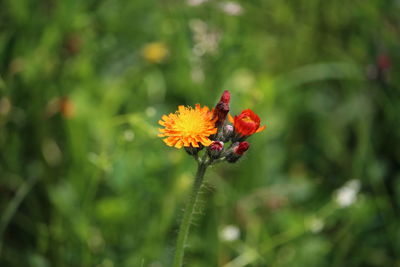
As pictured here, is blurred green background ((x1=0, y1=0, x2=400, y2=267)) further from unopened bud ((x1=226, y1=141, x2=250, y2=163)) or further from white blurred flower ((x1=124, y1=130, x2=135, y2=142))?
unopened bud ((x1=226, y1=141, x2=250, y2=163))

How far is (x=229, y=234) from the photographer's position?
95.8 inches

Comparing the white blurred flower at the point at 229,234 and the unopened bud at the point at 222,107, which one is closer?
the unopened bud at the point at 222,107

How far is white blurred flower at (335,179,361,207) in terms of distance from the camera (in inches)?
99.9

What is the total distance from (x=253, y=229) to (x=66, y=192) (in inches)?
37.4

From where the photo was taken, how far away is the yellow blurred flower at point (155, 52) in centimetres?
331

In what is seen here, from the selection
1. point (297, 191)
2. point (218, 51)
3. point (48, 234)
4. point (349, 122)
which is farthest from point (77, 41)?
point (349, 122)

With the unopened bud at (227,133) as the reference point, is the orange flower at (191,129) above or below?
below

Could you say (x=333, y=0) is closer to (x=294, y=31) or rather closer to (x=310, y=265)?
(x=294, y=31)

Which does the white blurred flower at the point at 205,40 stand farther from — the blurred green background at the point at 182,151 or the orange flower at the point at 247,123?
the orange flower at the point at 247,123

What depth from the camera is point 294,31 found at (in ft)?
11.8

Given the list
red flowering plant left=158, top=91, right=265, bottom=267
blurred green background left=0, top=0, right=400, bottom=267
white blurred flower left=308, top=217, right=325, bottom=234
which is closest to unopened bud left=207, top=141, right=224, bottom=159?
red flowering plant left=158, top=91, right=265, bottom=267

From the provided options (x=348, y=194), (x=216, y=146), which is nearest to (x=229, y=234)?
(x=348, y=194)

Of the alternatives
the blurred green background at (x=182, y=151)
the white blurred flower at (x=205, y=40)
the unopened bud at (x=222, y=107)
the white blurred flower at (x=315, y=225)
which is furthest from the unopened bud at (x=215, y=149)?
the white blurred flower at (x=205, y=40)

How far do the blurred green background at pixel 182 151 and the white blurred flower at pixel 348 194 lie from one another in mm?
11
